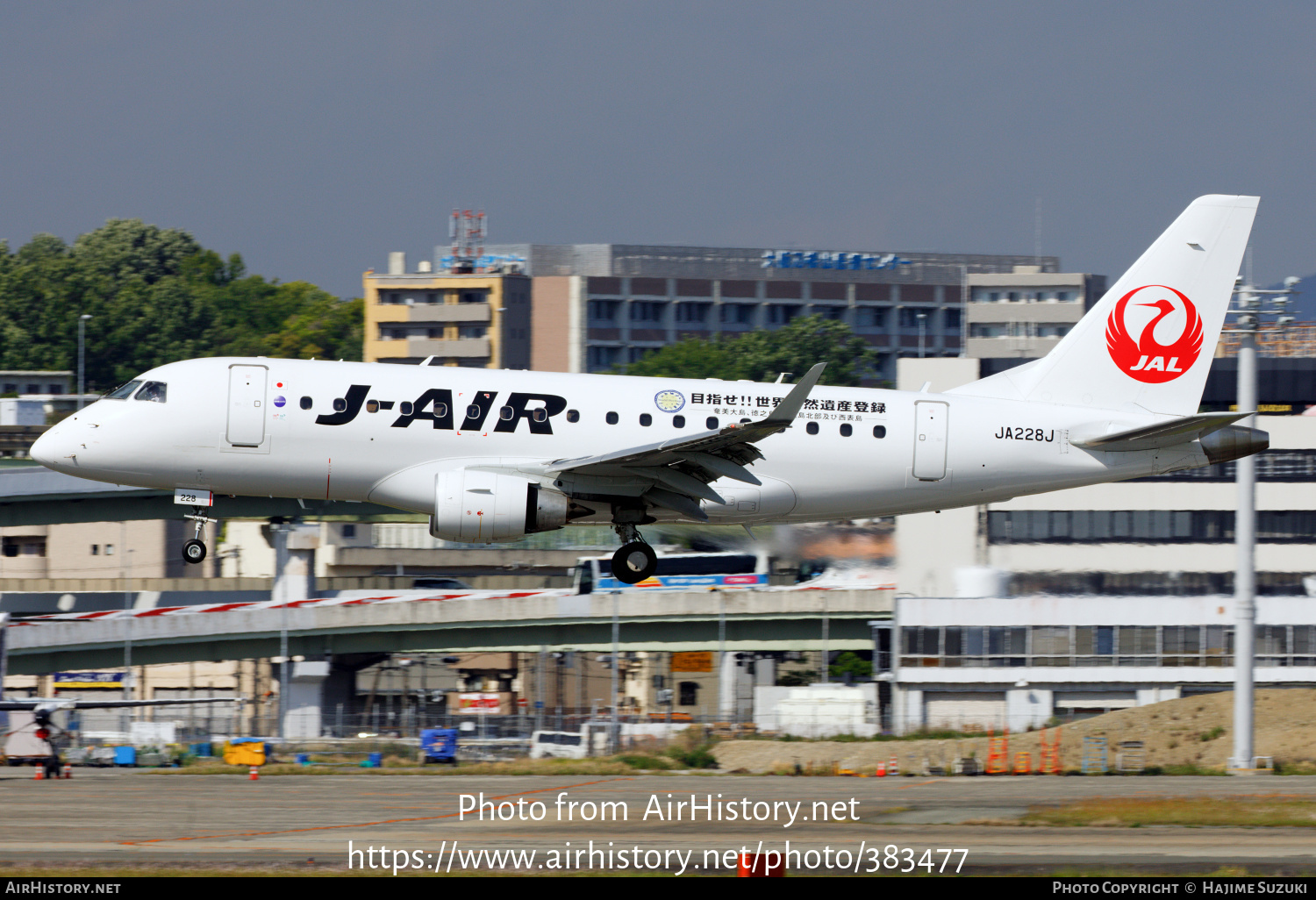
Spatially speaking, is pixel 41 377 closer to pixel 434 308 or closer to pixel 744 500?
pixel 434 308

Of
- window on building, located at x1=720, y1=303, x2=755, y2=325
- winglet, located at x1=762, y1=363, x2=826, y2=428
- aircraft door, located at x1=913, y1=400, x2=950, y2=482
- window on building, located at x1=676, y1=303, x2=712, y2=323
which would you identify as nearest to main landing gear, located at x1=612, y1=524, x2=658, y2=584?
winglet, located at x1=762, y1=363, x2=826, y2=428

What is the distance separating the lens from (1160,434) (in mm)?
34688

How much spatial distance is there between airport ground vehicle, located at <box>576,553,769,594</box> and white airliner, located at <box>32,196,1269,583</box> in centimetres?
4183

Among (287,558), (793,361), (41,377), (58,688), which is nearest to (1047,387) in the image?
(287,558)

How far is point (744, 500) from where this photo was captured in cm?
3419

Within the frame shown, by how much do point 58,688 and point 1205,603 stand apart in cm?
5744

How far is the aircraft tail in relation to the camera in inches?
1449

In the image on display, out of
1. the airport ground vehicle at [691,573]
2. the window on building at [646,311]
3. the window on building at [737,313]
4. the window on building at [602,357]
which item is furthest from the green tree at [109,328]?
the airport ground vehicle at [691,573]

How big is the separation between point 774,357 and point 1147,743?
104 metres

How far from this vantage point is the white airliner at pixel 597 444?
3275cm

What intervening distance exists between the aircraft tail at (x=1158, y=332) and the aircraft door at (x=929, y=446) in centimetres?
190

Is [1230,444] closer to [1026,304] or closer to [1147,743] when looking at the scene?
[1147,743]

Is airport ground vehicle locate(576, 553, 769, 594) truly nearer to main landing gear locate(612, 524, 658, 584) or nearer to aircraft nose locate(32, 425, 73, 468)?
main landing gear locate(612, 524, 658, 584)

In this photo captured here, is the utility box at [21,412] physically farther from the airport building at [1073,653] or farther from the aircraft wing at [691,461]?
the aircraft wing at [691,461]
